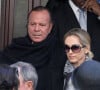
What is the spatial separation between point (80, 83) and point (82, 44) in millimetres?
1355

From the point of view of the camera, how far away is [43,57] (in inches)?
139

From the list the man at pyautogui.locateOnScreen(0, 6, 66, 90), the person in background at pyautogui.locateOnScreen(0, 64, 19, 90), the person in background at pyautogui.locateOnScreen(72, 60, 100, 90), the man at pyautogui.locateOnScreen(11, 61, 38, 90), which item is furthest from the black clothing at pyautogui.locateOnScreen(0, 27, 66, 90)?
the person in background at pyautogui.locateOnScreen(72, 60, 100, 90)

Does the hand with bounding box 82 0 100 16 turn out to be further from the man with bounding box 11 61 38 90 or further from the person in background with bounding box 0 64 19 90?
the person in background with bounding box 0 64 19 90

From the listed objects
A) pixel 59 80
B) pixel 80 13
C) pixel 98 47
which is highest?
pixel 80 13

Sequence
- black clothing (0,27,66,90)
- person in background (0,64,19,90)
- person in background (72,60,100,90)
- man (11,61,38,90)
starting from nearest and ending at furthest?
person in background (72,60,100,90) → person in background (0,64,19,90) → man (11,61,38,90) → black clothing (0,27,66,90)

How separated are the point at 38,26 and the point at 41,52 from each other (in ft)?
0.66

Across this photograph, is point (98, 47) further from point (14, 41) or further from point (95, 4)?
point (14, 41)

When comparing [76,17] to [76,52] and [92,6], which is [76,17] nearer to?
[92,6]

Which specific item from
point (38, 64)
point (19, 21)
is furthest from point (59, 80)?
point (19, 21)

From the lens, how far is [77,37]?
3158mm

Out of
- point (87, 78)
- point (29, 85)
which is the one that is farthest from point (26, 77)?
point (87, 78)

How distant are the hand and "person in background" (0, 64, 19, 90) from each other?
73.9 inches

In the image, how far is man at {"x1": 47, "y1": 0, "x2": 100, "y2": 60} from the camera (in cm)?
372

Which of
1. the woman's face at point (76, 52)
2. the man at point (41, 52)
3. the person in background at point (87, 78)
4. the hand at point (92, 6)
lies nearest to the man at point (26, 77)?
the person in background at point (87, 78)
